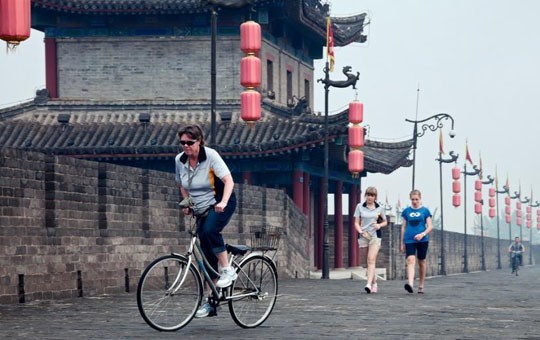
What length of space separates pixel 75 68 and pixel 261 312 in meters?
26.5

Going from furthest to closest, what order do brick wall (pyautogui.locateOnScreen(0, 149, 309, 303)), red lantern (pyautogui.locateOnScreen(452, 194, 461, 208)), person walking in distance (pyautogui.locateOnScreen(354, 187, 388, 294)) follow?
1. red lantern (pyautogui.locateOnScreen(452, 194, 461, 208))
2. person walking in distance (pyautogui.locateOnScreen(354, 187, 388, 294))
3. brick wall (pyautogui.locateOnScreen(0, 149, 309, 303))

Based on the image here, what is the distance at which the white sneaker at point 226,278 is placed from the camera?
9.65 meters

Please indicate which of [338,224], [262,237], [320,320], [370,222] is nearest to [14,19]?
[370,222]

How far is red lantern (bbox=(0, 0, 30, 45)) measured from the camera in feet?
54.0

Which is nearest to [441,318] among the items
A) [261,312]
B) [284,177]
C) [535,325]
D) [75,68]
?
[535,325]

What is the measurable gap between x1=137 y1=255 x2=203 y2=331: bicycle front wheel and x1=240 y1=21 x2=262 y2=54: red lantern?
18.8 meters

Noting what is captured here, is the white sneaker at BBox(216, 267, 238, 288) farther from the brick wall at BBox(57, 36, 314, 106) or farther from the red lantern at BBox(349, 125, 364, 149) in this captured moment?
the brick wall at BBox(57, 36, 314, 106)

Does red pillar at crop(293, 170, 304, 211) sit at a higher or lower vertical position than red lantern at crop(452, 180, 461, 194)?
lower

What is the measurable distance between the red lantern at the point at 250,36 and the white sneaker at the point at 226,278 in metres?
18.6

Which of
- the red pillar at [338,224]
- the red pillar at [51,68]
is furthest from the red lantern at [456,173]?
the red pillar at [51,68]

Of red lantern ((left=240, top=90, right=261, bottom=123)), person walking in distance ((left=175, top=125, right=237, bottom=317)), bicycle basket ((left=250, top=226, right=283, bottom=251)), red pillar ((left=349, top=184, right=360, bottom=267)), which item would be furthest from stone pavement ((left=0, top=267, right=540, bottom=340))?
red pillar ((left=349, top=184, right=360, bottom=267))

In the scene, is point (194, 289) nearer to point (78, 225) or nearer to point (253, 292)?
point (253, 292)

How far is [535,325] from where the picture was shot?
1077cm

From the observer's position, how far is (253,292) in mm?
10070
